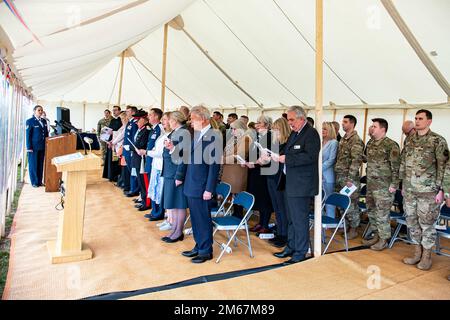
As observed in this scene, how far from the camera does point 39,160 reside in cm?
672

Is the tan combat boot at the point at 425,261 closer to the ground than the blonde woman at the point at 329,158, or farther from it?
closer to the ground

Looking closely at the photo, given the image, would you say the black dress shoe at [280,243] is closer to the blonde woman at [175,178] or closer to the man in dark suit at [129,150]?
the blonde woman at [175,178]

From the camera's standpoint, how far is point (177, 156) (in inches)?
145

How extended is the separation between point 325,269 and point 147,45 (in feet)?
28.2

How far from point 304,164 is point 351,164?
144cm

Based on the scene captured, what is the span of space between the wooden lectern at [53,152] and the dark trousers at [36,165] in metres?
0.35

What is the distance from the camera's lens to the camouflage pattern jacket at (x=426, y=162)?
3.25 meters

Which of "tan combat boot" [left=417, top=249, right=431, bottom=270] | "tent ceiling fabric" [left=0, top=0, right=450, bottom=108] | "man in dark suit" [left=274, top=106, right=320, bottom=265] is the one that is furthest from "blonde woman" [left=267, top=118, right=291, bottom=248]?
"tent ceiling fabric" [left=0, top=0, right=450, bottom=108]

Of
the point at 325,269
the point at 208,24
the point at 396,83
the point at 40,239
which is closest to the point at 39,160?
the point at 40,239

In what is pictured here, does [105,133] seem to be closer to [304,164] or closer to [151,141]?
[151,141]

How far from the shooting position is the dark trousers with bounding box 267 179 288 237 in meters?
3.96

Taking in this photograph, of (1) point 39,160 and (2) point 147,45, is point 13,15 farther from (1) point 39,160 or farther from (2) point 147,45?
(2) point 147,45

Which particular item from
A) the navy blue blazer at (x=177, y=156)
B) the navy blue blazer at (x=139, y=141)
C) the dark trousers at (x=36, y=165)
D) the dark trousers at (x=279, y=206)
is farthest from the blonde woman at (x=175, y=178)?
the dark trousers at (x=36, y=165)

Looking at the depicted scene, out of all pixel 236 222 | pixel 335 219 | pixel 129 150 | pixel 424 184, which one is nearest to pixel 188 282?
pixel 236 222
